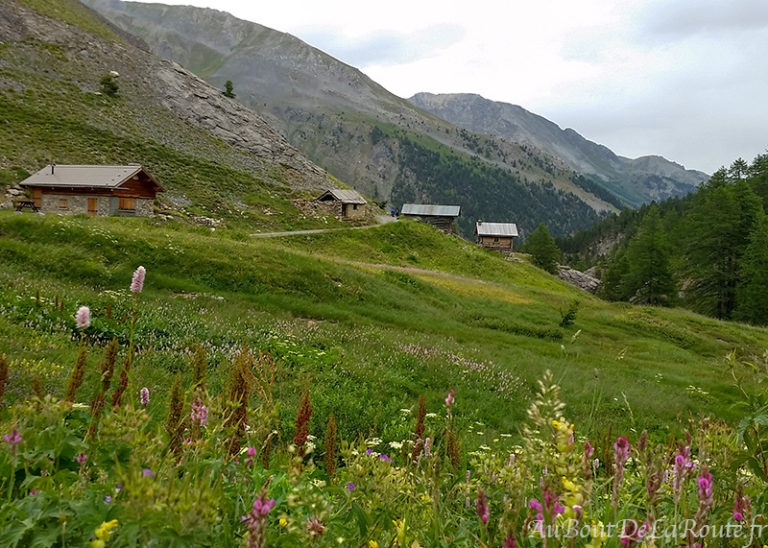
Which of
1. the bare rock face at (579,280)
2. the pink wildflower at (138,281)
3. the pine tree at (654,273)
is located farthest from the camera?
the bare rock face at (579,280)

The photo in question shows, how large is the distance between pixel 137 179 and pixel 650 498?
2207 inches

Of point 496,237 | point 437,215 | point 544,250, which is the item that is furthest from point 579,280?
point 437,215

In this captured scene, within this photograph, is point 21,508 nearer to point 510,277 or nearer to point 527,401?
point 527,401

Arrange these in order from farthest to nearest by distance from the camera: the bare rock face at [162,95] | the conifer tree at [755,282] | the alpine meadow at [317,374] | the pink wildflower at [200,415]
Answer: the bare rock face at [162,95]
the conifer tree at [755,282]
the pink wildflower at [200,415]
the alpine meadow at [317,374]

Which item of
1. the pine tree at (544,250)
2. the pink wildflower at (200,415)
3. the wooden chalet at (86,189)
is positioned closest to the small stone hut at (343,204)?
the wooden chalet at (86,189)

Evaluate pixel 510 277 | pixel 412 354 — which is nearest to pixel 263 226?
pixel 510 277

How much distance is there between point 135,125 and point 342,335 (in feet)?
237

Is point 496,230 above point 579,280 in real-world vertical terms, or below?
above

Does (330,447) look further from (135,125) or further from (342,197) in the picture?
(135,125)

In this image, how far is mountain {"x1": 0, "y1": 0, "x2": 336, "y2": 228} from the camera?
57.2m

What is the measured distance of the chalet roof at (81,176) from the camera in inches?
1767

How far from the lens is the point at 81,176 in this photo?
4659cm

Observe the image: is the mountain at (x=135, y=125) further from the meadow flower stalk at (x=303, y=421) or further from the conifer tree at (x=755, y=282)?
the conifer tree at (x=755, y=282)

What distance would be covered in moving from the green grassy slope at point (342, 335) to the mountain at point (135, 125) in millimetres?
35357
